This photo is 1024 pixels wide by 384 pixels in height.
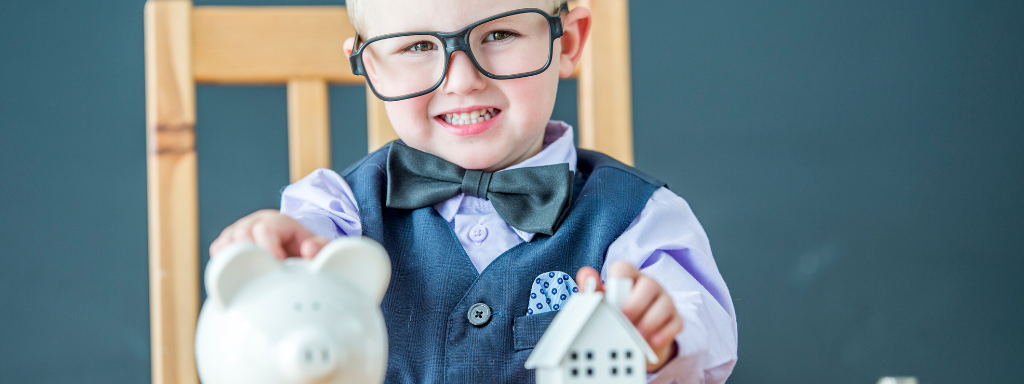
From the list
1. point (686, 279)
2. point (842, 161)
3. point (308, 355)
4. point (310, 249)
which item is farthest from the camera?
point (842, 161)

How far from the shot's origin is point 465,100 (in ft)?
2.40

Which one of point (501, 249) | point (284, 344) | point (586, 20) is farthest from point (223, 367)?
point (586, 20)

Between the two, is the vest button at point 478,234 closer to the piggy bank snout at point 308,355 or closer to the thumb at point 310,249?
the thumb at point 310,249

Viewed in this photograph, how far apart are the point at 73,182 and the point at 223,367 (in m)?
1.04

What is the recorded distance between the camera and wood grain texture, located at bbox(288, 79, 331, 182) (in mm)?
915

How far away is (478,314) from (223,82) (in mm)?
425

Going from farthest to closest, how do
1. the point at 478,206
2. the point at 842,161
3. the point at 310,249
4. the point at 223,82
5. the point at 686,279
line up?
the point at 842,161, the point at 223,82, the point at 478,206, the point at 686,279, the point at 310,249

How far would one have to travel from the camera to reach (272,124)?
134cm

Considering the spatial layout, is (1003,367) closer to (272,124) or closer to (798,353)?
(798,353)

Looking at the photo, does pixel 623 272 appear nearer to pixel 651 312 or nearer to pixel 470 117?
pixel 651 312

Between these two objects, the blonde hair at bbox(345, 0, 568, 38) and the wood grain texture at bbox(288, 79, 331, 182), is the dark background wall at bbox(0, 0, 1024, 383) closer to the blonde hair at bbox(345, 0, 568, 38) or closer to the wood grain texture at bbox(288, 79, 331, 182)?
the wood grain texture at bbox(288, 79, 331, 182)

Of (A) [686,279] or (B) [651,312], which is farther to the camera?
(A) [686,279]

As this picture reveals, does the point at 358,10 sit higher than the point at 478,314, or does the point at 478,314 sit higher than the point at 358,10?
the point at 358,10

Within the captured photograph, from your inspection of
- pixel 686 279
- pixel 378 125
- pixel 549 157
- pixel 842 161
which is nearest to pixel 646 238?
pixel 686 279
